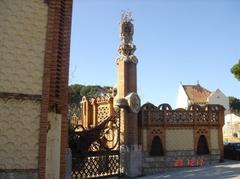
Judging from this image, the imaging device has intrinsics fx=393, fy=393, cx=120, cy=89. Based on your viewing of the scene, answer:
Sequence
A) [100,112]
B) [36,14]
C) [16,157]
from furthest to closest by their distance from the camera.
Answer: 1. [100,112]
2. [36,14]
3. [16,157]

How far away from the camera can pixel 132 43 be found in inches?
682

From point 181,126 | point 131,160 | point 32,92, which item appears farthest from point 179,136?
point 32,92

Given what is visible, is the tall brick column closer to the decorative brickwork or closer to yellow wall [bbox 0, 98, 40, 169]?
the decorative brickwork

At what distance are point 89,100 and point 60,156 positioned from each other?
11464mm

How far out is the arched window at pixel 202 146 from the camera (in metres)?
18.0

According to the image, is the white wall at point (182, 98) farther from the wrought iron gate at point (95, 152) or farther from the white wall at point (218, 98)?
the wrought iron gate at point (95, 152)

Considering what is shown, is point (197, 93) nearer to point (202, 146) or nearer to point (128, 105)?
point (202, 146)

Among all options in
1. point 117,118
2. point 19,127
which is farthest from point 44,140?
point 117,118

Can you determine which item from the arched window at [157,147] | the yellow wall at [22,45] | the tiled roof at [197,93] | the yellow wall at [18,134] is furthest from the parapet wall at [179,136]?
the tiled roof at [197,93]

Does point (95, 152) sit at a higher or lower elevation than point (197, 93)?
lower

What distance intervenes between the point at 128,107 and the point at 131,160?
2.14 metres

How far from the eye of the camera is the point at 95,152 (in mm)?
15219

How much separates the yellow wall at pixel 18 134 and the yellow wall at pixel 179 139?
30.3 feet

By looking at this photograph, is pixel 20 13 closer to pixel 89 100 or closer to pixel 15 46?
pixel 15 46
